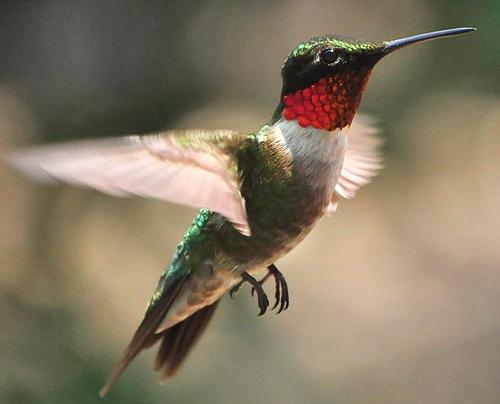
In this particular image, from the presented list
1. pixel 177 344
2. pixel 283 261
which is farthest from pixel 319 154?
pixel 283 261

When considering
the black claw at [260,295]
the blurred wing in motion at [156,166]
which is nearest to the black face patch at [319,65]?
the blurred wing in motion at [156,166]

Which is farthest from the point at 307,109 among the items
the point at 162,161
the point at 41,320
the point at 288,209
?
the point at 41,320

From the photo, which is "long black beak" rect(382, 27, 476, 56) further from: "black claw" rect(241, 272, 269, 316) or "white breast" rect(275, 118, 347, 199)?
"black claw" rect(241, 272, 269, 316)

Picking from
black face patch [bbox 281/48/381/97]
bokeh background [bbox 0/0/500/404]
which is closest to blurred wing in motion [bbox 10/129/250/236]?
black face patch [bbox 281/48/381/97]

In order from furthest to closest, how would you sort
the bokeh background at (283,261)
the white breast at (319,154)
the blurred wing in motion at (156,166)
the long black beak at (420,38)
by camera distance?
the bokeh background at (283,261) < the white breast at (319,154) < the long black beak at (420,38) < the blurred wing in motion at (156,166)

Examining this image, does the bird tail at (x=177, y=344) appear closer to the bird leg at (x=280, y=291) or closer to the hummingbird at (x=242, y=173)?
the hummingbird at (x=242, y=173)

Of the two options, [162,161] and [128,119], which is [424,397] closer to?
[128,119]

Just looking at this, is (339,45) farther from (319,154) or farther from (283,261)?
(283,261)
